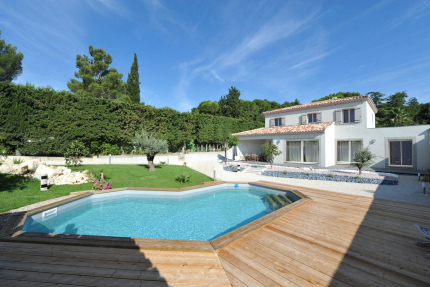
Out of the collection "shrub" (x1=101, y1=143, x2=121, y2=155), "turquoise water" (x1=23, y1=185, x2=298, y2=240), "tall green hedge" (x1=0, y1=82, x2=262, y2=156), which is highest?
"tall green hedge" (x1=0, y1=82, x2=262, y2=156)

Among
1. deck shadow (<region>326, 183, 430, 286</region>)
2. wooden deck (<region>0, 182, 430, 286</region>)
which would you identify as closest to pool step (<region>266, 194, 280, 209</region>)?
deck shadow (<region>326, 183, 430, 286</region>)

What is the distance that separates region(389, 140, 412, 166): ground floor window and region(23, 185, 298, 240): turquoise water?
13.4m

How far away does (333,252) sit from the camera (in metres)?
3.28

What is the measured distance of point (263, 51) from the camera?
1958 centimetres

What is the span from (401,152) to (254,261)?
18.6 metres

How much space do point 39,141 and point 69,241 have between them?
58.5 feet

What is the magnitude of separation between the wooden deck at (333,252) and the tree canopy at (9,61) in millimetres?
35242

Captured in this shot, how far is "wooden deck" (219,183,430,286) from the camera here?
2.60 metres

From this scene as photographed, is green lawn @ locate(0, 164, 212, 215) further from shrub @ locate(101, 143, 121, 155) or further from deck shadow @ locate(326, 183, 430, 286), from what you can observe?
deck shadow @ locate(326, 183, 430, 286)

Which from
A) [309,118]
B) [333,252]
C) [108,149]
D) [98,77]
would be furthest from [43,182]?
[98,77]

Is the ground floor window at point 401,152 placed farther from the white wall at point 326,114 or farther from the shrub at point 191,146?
the shrub at point 191,146

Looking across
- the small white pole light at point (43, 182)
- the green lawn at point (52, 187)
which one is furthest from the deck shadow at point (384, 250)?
the small white pole light at point (43, 182)

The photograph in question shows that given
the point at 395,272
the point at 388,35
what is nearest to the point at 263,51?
the point at 388,35

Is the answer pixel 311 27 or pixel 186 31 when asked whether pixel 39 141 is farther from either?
pixel 311 27
